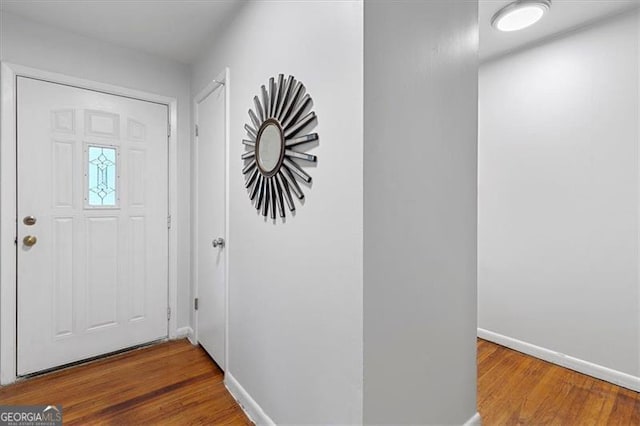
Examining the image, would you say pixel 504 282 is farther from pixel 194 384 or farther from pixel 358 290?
pixel 194 384

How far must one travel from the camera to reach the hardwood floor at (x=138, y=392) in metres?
1.70

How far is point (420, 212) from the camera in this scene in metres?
1.24

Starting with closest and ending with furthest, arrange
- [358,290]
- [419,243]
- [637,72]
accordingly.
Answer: [358,290], [419,243], [637,72]

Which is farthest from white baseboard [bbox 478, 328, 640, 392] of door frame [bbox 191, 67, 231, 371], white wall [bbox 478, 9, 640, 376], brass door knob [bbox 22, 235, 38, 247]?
brass door knob [bbox 22, 235, 38, 247]

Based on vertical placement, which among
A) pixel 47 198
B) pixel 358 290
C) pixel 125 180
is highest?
pixel 125 180

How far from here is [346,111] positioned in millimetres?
1083

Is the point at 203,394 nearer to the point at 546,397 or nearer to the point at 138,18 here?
the point at 546,397

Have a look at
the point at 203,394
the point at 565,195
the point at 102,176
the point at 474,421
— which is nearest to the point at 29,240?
the point at 102,176

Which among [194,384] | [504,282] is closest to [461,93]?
[504,282]

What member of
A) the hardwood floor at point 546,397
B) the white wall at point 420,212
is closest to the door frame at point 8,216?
the white wall at point 420,212

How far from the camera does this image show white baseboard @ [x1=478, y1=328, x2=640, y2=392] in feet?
6.45

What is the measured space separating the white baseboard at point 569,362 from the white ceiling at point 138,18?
3102mm

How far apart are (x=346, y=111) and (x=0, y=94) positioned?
2329 millimetres

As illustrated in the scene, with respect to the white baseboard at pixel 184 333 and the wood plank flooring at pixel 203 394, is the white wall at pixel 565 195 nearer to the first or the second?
the wood plank flooring at pixel 203 394
